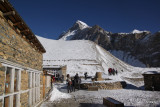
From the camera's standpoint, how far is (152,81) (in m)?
17.0

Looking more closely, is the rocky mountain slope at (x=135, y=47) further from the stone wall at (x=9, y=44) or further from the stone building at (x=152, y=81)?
the stone wall at (x=9, y=44)

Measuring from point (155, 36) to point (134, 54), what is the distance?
18.5 meters

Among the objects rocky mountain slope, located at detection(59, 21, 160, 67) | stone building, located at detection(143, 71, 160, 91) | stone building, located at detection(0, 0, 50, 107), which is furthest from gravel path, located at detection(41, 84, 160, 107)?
rocky mountain slope, located at detection(59, 21, 160, 67)

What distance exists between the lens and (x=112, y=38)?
136 metres

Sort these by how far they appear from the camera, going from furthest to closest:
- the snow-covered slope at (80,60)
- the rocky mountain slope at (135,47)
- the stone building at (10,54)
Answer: the rocky mountain slope at (135,47) < the snow-covered slope at (80,60) < the stone building at (10,54)

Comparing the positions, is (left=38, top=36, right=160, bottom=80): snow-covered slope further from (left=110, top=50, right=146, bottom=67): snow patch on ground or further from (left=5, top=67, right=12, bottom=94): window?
(left=110, top=50, right=146, bottom=67): snow patch on ground

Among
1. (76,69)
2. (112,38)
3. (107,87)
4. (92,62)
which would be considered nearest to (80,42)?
(92,62)

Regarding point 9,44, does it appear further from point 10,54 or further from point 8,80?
point 8,80

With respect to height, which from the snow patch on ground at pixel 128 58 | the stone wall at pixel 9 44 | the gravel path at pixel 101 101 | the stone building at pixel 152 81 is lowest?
the gravel path at pixel 101 101

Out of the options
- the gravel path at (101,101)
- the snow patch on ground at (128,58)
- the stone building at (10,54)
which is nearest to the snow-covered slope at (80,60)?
the gravel path at (101,101)

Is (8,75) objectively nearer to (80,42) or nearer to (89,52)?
(89,52)

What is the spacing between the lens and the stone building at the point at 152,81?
16594mm

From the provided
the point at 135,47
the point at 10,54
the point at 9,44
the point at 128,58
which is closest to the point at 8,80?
the point at 10,54

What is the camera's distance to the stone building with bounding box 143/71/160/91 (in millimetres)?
16594
